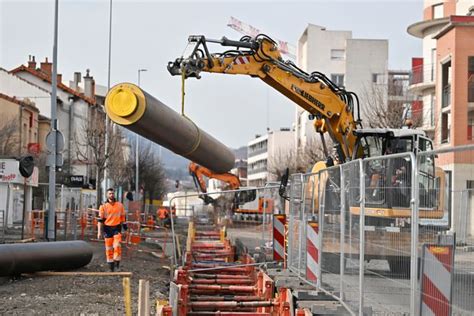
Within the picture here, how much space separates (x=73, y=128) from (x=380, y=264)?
203 ft

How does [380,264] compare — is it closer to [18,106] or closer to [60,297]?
[60,297]

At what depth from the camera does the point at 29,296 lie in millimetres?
Result: 13172

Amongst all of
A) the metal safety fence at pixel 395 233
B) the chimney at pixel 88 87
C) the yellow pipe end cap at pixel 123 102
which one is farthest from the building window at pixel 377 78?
the metal safety fence at pixel 395 233

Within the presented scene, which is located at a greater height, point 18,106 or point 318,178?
point 18,106

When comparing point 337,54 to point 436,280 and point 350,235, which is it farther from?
point 436,280

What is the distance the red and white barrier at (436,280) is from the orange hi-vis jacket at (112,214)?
1231 cm

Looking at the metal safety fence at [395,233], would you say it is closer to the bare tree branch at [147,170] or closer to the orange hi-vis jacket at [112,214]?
the orange hi-vis jacket at [112,214]

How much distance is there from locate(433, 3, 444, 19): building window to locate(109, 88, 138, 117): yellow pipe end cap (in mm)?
43139

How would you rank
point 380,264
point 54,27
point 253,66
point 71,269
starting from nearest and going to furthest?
point 380,264 → point 253,66 → point 71,269 → point 54,27

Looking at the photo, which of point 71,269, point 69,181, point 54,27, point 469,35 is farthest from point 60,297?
point 69,181

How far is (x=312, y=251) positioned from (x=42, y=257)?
7182 mm

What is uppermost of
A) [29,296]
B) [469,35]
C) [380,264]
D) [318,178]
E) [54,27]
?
[469,35]

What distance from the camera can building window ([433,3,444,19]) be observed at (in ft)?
169

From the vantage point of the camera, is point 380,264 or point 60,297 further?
point 60,297
